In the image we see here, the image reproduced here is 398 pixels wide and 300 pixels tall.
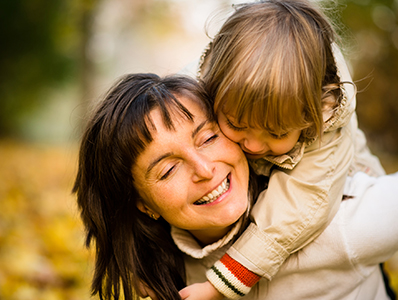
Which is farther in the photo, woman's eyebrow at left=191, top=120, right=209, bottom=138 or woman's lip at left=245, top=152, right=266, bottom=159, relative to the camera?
woman's lip at left=245, top=152, right=266, bottom=159

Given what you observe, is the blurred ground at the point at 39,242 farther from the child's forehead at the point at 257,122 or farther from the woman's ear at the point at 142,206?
the child's forehead at the point at 257,122

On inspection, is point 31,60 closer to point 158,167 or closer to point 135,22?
point 135,22

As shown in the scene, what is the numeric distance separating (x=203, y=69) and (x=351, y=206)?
112 cm

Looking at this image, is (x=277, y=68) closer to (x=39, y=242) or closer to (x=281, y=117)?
(x=281, y=117)

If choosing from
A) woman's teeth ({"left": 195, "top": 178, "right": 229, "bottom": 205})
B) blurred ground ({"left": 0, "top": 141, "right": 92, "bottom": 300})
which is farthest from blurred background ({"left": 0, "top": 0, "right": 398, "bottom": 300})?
woman's teeth ({"left": 195, "top": 178, "right": 229, "bottom": 205})

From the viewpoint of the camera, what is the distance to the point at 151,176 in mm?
1854

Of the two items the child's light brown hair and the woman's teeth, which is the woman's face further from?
the child's light brown hair

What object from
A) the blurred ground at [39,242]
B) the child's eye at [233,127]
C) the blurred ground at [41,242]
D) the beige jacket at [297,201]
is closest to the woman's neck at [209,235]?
the beige jacket at [297,201]

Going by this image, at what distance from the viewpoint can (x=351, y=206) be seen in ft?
6.56

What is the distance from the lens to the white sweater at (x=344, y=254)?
188 cm

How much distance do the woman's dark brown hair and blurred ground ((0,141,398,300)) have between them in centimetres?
54

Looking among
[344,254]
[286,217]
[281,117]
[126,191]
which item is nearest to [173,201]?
[126,191]

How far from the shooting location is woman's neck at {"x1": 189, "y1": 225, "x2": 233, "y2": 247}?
2.05m

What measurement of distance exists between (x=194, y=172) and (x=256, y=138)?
0.35 m
